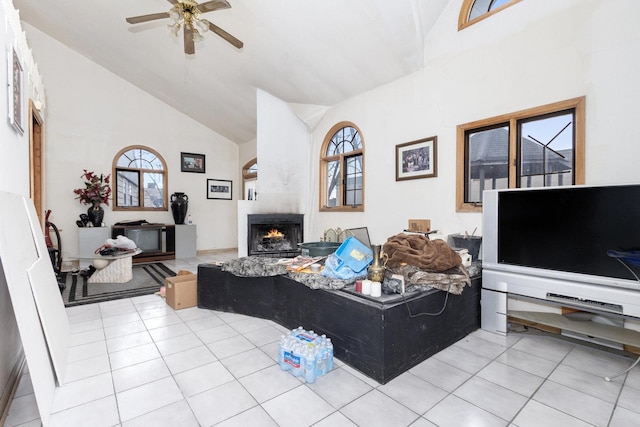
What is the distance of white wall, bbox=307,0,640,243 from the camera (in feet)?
7.57

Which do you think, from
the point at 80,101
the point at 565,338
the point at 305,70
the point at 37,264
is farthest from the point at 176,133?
the point at 565,338

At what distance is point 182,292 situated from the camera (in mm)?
3176

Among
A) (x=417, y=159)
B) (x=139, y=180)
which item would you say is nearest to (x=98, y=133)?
(x=139, y=180)

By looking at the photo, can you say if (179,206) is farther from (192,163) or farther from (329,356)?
(329,356)

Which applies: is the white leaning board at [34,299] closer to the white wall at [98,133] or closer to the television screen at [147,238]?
the television screen at [147,238]

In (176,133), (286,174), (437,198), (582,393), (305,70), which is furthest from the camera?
(176,133)

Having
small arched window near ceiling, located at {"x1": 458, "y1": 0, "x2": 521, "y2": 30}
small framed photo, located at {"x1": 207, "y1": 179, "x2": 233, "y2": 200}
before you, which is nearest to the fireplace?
small framed photo, located at {"x1": 207, "y1": 179, "x2": 233, "y2": 200}

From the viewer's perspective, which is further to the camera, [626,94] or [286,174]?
[286,174]

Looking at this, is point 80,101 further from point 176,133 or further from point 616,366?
point 616,366

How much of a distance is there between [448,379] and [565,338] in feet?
4.52

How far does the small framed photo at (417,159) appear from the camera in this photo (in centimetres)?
351

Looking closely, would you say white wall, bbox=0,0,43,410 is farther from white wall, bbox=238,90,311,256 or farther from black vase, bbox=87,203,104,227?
black vase, bbox=87,203,104,227

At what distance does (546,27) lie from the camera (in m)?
2.64

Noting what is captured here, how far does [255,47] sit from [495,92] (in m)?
3.02
